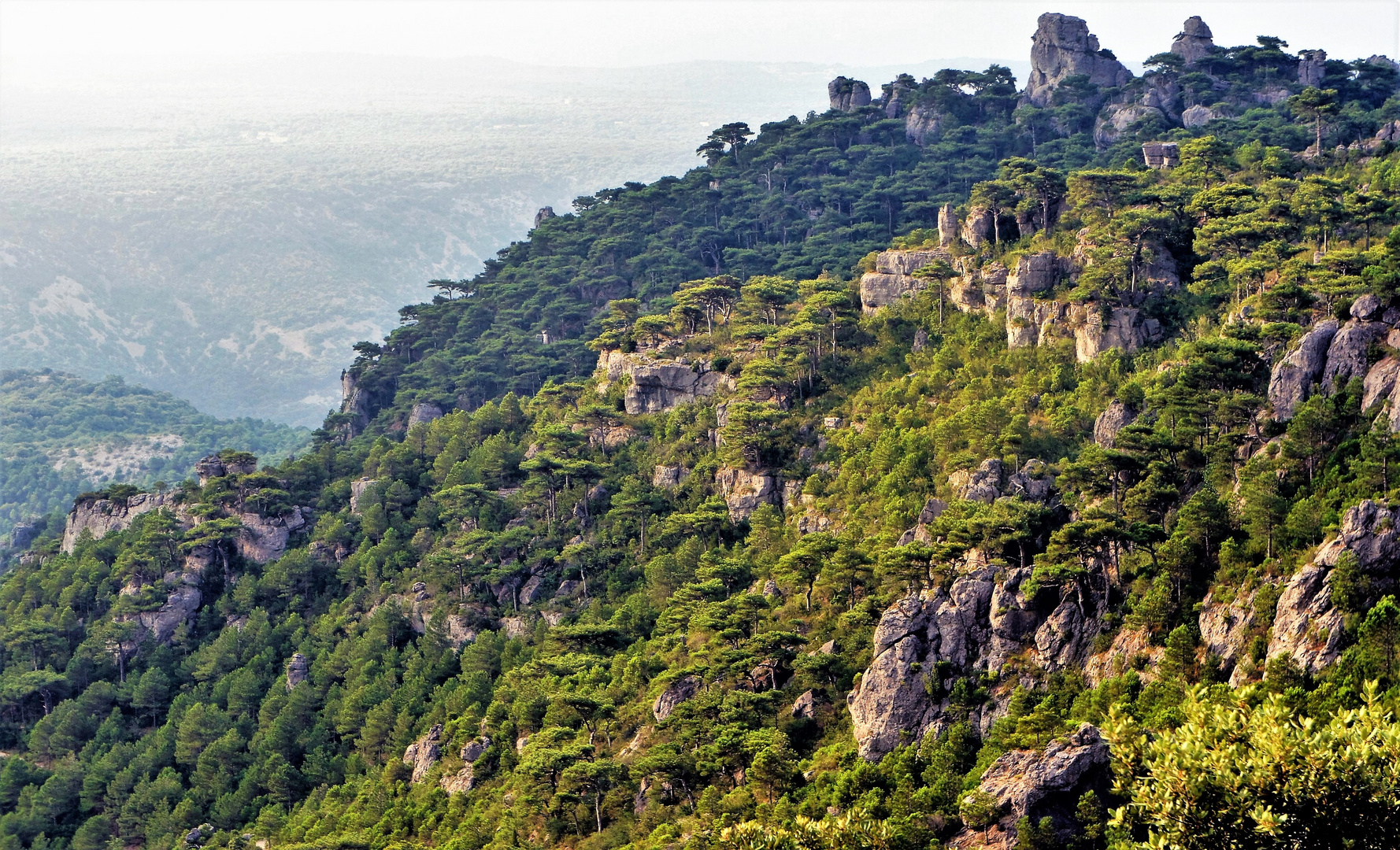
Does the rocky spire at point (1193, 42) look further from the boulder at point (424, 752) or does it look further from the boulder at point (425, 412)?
the boulder at point (424, 752)

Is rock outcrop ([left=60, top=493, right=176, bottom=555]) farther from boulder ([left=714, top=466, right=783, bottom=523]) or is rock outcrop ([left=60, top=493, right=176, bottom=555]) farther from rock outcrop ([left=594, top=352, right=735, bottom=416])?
boulder ([left=714, top=466, right=783, bottom=523])

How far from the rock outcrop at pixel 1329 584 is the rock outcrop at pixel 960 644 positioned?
23.7 feet

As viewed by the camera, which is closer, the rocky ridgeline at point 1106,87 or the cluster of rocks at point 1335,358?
the cluster of rocks at point 1335,358

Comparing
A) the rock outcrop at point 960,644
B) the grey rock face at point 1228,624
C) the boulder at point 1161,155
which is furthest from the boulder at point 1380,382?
the boulder at point 1161,155

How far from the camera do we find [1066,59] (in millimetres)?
127875

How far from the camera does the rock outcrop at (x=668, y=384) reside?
84375 mm

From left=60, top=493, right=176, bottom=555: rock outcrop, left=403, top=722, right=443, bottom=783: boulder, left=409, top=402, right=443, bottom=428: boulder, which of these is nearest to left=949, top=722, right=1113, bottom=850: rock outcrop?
left=403, top=722, right=443, bottom=783: boulder

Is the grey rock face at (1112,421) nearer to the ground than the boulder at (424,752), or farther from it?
farther from it

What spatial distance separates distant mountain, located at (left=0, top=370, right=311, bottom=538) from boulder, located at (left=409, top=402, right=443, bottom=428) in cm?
5360

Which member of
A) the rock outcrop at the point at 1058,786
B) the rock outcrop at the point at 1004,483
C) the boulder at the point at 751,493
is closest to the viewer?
the rock outcrop at the point at 1058,786

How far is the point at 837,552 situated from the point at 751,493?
13.1 meters

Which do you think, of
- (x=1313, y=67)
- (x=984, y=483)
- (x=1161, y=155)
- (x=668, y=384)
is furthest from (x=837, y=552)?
(x=1313, y=67)

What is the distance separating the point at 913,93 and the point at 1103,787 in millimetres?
98688

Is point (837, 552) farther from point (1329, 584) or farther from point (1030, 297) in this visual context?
point (1329, 584)
